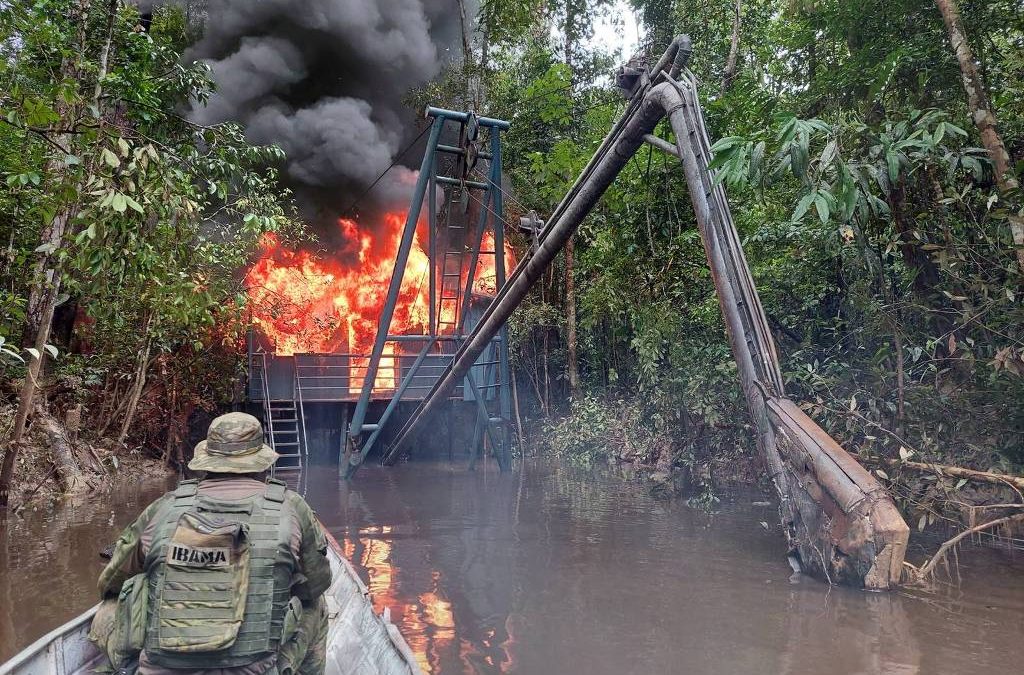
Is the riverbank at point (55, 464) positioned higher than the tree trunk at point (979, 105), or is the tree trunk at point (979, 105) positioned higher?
the tree trunk at point (979, 105)

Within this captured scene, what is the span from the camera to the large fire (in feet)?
66.7

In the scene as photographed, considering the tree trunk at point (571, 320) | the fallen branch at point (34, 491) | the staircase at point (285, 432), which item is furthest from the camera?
the tree trunk at point (571, 320)

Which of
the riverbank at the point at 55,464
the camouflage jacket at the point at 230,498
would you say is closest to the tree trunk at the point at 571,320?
the riverbank at the point at 55,464

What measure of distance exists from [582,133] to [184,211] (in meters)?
16.6

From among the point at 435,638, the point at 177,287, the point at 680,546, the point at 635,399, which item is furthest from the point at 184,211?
the point at 635,399

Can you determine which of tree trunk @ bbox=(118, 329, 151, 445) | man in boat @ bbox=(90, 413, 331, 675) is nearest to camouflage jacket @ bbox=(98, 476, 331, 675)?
man in boat @ bbox=(90, 413, 331, 675)

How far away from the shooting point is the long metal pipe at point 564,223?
852 cm

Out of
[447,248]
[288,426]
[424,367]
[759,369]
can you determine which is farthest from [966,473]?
[288,426]

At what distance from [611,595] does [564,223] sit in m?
5.16

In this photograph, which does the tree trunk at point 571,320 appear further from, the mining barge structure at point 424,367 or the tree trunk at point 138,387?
the tree trunk at point 138,387

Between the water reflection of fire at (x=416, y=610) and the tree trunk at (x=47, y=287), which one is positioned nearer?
the water reflection of fire at (x=416, y=610)

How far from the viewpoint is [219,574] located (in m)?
2.89

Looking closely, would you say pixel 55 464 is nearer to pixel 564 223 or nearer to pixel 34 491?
pixel 34 491

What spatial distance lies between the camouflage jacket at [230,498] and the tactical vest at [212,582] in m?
0.05
